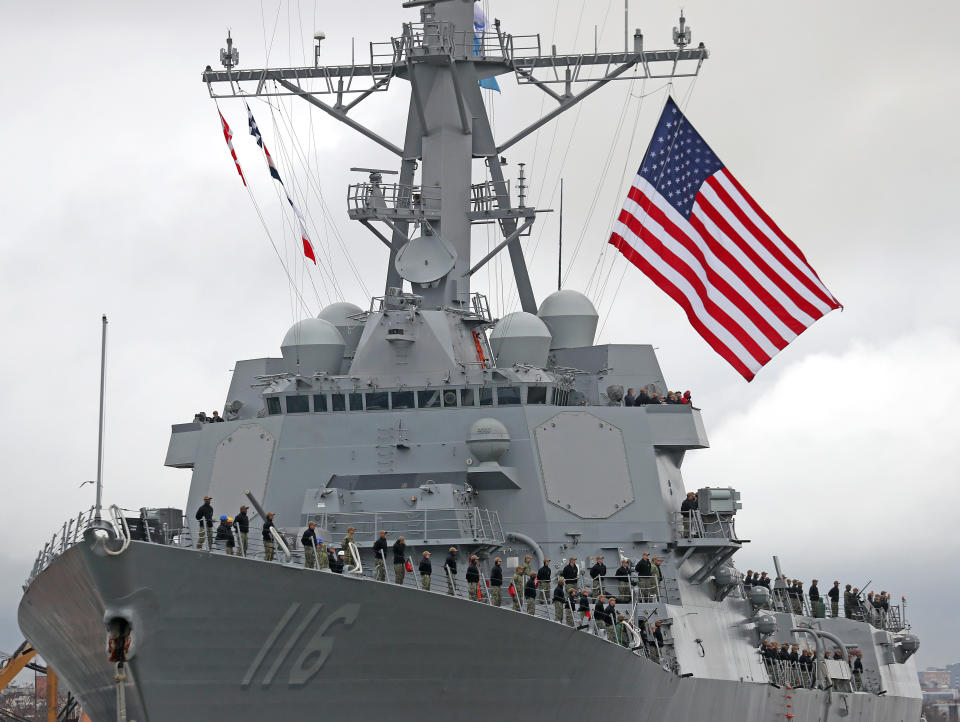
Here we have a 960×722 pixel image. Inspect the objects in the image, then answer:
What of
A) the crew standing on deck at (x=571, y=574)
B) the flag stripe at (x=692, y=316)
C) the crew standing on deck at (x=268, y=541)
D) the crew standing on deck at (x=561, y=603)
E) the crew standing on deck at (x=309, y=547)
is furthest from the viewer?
the flag stripe at (x=692, y=316)

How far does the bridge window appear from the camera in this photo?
19.6 metres

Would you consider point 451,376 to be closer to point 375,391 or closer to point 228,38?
point 375,391

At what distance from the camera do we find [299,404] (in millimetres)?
19625

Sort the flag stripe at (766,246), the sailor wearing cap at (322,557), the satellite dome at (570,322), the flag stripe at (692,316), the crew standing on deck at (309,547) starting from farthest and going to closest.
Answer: the satellite dome at (570,322) < the flag stripe at (766,246) < the flag stripe at (692,316) < the crew standing on deck at (309,547) < the sailor wearing cap at (322,557)

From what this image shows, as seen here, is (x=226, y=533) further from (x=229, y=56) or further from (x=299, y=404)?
(x=229, y=56)

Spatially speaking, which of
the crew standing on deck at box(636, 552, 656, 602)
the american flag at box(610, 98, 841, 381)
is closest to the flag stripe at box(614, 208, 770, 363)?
the american flag at box(610, 98, 841, 381)

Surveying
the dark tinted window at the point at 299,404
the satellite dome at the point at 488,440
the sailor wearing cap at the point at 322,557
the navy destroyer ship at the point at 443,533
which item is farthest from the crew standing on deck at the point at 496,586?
the dark tinted window at the point at 299,404

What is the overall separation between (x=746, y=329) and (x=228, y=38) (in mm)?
9334

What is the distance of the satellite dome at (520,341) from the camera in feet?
69.3

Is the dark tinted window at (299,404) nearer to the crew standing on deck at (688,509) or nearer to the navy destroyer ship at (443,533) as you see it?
the navy destroyer ship at (443,533)

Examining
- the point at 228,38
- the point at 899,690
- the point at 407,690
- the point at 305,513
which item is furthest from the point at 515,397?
the point at 899,690

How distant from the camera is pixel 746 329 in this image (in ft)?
66.9

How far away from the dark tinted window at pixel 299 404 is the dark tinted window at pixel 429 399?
1.43 meters

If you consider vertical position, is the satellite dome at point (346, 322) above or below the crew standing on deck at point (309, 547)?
above
